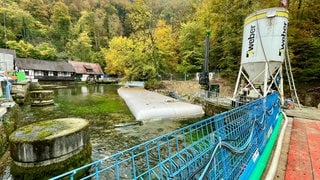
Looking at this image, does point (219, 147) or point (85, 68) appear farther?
point (85, 68)

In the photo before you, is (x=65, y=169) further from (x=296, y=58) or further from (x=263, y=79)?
(x=296, y=58)

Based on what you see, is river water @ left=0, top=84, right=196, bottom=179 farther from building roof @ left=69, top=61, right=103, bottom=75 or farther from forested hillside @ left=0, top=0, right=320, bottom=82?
building roof @ left=69, top=61, right=103, bottom=75

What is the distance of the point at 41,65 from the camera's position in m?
37.4

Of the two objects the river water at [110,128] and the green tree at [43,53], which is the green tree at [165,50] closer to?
the river water at [110,128]

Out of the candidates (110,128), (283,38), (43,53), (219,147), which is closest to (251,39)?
(283,38)

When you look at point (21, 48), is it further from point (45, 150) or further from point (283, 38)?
point (283, 38)

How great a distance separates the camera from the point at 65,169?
15.7 ft

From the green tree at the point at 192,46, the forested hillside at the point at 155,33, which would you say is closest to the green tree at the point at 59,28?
the forested hillside at the point at 155,33

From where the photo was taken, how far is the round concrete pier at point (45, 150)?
4559 millimetres

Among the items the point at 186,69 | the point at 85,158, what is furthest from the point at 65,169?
the point at 186,69

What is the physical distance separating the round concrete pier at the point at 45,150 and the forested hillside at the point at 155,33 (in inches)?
608

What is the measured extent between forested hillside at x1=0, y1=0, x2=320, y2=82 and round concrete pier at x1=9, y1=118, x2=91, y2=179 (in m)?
15.4

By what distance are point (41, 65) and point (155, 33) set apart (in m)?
25.2

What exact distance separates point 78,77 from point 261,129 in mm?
47347
